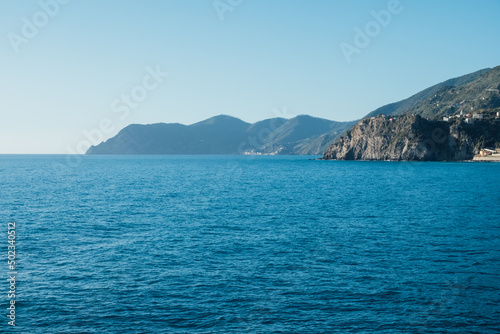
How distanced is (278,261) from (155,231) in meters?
18.5

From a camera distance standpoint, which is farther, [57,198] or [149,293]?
[57,198]

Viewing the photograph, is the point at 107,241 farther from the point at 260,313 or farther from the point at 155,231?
the point at 260,313

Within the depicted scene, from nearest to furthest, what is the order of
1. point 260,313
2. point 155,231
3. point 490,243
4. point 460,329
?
1. point 460,329
2. point 260,313
3. point 490,243
4. point 155,231

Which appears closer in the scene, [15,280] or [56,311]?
[56,311]

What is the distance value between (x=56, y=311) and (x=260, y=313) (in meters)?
12.5

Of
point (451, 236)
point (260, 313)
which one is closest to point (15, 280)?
point (260, 313)

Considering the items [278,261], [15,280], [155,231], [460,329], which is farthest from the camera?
[155,231]

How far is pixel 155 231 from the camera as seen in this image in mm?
47250

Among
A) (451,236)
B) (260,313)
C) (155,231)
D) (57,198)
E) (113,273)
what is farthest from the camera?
(57,198)

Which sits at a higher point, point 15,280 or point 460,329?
point 15,280

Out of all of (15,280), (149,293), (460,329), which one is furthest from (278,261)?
(15,280)

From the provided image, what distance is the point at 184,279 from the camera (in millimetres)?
30016

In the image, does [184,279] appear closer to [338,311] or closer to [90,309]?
[90,309]

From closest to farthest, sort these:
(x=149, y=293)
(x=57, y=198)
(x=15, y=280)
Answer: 1. (x=149, y=293)
2. (x=15, y=280)
3. (x=57, y=198)
